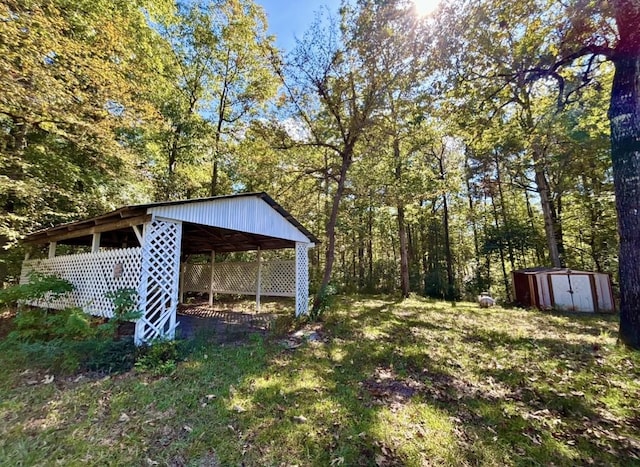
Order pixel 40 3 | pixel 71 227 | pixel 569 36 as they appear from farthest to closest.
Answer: pixel 71 227, pixel 569 36, pixel 40 3

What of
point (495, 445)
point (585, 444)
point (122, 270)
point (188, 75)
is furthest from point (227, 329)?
point (188, 75)

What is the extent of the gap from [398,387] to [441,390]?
1.68 feet

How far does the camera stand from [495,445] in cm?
246

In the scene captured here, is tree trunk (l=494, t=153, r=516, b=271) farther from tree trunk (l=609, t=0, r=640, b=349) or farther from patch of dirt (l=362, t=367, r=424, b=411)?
patch of dirt (l=362, t=367, r=424, b=411)

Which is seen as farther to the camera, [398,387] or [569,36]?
[569,36]

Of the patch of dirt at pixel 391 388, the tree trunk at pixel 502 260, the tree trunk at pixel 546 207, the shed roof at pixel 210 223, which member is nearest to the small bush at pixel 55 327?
the shed roof at pixel 210 223

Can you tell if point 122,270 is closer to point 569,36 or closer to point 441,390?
point 441,390

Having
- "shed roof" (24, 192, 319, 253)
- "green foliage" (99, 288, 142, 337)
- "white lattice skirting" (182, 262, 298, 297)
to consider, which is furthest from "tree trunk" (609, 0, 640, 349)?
"green foliage" (99, 288, 142, 337)

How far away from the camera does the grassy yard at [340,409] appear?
2.34 meters

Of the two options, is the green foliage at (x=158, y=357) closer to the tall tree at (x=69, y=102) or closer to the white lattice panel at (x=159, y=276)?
the white lattice panel at (x=159, y=276)

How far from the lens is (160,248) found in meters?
4.96

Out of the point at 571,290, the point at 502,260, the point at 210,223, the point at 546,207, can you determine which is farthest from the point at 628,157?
the point at 502,260

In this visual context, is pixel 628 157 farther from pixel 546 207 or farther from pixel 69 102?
pixel 69 102

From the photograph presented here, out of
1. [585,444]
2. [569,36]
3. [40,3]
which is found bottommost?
[585,444]
